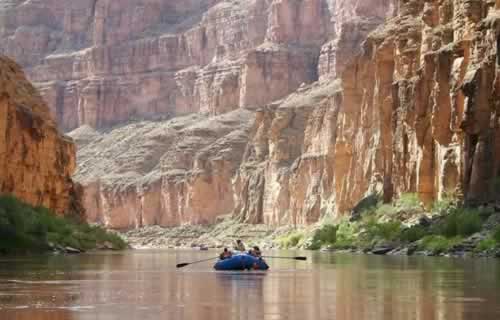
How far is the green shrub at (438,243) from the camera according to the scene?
8106cm

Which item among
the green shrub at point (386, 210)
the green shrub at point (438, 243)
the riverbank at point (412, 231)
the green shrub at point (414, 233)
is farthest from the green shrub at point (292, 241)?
the green shrub at point (438, 243)

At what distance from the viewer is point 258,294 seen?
42.6 meters

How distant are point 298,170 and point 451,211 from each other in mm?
99702

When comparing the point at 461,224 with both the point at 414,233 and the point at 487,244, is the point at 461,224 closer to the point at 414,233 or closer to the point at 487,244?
the point at 487,244

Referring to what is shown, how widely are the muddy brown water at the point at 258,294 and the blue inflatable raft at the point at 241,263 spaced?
57 centimetres

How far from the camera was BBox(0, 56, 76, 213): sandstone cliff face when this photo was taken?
362ft

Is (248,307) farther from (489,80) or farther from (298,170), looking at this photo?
(298,170)

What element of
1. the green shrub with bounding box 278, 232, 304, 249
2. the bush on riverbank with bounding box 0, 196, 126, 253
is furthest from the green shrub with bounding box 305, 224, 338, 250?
the bush on riverbank with bounding box 0, 196, 126, 253

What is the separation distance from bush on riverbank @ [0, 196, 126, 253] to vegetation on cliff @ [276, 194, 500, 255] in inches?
792

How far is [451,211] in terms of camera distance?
8875cm

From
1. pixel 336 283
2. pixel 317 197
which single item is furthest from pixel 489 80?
pixel 317 197

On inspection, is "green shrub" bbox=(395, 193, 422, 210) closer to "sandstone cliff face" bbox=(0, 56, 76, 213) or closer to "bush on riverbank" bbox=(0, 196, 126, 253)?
"bush on riverbank" bbox=(0, 196, 126, 253)

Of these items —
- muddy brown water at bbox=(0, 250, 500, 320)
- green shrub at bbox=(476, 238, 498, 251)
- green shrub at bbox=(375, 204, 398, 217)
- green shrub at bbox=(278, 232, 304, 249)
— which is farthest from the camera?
green shrub at bbox=(278, 232, 304, 249)

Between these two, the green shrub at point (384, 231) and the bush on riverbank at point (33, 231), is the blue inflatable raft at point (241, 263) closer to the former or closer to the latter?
the bush on riverbank at point (33, 231)
